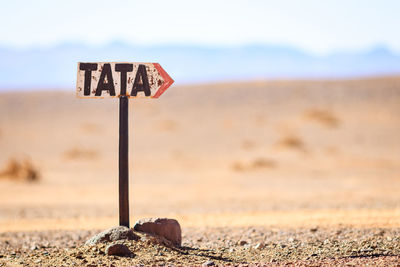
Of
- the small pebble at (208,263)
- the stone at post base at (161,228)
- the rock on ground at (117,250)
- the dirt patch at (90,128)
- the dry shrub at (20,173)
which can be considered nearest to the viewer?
the small pebble at (208,263)

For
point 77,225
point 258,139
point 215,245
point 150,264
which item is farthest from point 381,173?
point 150,264

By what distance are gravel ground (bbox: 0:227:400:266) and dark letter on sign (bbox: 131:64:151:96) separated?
6.30 ft

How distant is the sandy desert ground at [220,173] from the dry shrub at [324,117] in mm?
146

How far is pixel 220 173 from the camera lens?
81.4 feet

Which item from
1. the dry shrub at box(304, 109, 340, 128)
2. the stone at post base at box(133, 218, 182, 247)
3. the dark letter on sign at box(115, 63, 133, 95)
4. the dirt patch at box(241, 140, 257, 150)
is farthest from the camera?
the dry shrub at box(304, 109, 340, 128)

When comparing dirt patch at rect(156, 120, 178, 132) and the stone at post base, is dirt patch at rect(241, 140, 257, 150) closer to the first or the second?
dirt patch at rect(156, 120, 178, 132)

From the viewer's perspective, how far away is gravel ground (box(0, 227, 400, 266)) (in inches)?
263

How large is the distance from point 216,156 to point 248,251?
23.3 meters

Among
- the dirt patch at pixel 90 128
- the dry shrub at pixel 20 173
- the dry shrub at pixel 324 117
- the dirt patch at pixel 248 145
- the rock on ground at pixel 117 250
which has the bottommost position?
the dry shrub at pixel 20 173

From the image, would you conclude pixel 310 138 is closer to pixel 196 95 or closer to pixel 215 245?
pixel 196 95

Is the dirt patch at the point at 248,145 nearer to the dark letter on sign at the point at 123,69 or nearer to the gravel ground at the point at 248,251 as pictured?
the gravel ground at the point at 248,251

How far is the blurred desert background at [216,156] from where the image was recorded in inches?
562

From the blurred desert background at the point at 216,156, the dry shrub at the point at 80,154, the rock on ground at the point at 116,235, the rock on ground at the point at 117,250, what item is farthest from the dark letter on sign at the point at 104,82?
the dry shrub at the point at 80,154

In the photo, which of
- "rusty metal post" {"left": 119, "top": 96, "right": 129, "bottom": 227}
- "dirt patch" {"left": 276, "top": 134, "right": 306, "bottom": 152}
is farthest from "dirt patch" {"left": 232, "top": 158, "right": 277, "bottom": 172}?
"rusty metal post" {"left": 119, "top": 96, "right": 129, "bottom": 227}
